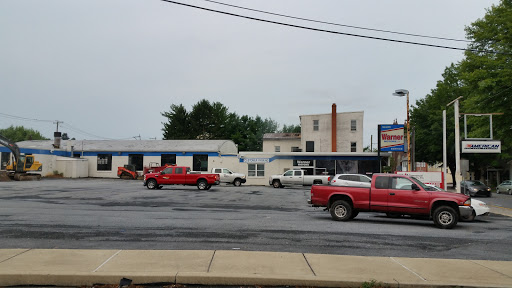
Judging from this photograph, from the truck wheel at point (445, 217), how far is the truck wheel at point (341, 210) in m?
2.80

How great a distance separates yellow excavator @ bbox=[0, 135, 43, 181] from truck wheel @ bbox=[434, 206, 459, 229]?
4088 cm

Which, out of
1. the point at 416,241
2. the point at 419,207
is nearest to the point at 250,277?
the point at 416,241

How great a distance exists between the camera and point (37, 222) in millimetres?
11906

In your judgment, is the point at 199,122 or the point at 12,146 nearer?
the point at 12,146

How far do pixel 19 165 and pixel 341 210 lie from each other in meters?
39.9

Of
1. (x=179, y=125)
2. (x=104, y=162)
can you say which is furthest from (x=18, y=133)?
(x=104, y=162)

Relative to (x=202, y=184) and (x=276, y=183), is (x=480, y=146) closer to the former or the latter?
(x=202, y=184)

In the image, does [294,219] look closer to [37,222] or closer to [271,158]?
[37,222]

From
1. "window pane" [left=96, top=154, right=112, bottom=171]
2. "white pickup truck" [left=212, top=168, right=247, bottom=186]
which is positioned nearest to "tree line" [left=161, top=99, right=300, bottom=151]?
"window pane" [left=96, top=154, right=112, bottom=171]

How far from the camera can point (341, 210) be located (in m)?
14.1

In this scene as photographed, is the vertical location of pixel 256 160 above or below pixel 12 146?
below

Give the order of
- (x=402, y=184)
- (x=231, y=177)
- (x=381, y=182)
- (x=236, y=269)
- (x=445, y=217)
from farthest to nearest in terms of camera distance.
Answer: (x=231, y=177) < (x=381, y=182) < (x=402, y=184) < (x=445, y=217) < (x=236, y=269)

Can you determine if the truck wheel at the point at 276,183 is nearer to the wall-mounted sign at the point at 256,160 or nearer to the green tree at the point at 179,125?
the wall-mounted sign at the point at 256,160

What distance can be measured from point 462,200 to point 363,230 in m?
3.84
